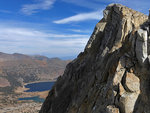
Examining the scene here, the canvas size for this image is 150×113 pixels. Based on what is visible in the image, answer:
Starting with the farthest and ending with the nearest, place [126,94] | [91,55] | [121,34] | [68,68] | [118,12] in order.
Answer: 1. [68,68]
2. [91,55]
3. [118,12]
4. [121,34]
5. [126,94]

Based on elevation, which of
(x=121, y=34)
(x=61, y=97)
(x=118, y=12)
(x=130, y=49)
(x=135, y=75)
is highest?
(x=118, y=12)

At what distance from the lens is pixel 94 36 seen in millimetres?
29781

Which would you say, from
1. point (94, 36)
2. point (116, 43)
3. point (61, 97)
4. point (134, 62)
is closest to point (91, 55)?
point (94, 36)

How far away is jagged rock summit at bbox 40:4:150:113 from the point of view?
50.4 ft

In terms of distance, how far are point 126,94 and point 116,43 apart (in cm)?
812

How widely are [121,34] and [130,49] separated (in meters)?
4.44

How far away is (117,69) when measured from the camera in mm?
17203

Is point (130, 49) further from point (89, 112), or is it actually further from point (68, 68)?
point (68, 68)

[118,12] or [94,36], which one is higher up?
[118,12]

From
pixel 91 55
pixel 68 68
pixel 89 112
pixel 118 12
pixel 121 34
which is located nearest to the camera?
pixel 89 112

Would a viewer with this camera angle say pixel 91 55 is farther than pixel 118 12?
Yes

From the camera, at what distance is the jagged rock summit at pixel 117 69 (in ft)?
50.4

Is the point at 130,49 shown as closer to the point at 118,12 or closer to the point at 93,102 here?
the point at 93,102

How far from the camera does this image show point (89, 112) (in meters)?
19.3
